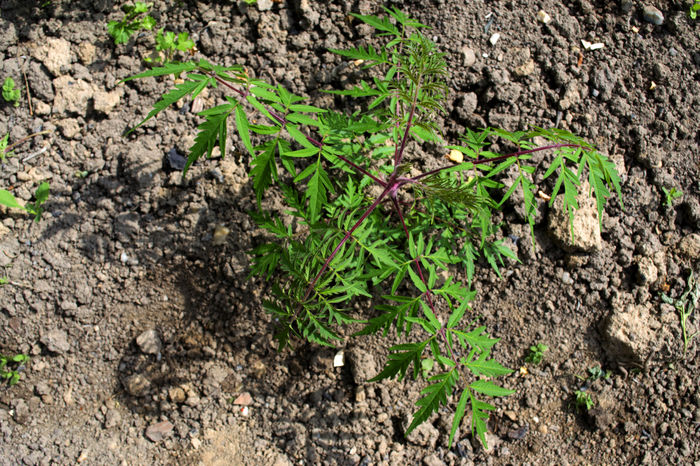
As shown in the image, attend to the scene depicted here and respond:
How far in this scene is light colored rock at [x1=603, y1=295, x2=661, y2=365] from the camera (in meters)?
3.12

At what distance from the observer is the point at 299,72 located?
345 cm

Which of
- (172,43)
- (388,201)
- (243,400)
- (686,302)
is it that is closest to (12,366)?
(243,400)

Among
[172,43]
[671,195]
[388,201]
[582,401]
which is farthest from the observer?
[172,43]

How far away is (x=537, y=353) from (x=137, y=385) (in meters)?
2.60

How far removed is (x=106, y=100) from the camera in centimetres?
337

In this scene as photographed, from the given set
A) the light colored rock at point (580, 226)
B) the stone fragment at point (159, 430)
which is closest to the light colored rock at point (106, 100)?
the stone fragment at point (159, 430)

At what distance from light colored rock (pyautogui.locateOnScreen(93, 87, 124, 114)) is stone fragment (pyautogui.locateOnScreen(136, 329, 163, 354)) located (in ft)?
5.09

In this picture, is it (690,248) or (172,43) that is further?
(172,43)

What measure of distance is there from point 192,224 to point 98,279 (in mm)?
712

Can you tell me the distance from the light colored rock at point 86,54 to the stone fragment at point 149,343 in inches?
77.5

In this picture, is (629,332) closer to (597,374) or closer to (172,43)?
(597,374)

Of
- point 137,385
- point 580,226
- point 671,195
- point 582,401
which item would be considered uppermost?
point 671,195

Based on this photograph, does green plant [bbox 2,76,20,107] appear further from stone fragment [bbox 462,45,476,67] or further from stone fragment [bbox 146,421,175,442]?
stone fragment [bbox 462,45,476,67]

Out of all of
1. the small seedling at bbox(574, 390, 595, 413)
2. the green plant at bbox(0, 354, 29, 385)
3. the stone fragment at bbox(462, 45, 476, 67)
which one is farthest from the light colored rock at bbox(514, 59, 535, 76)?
the green plant at bbox(0, 354, 29, 385)
